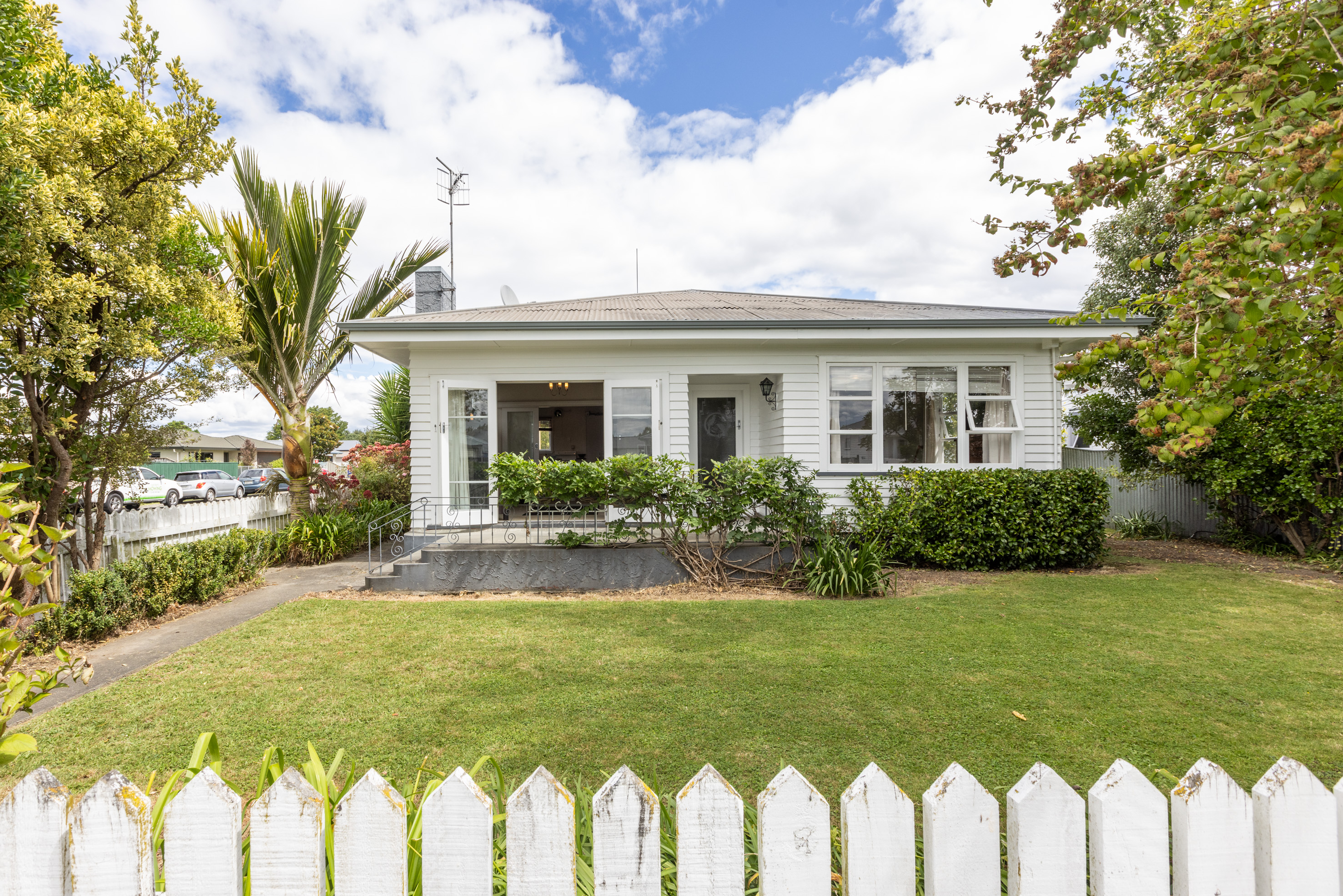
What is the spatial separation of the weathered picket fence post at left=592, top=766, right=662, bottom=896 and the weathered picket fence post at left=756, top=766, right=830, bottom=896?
202 millimetres

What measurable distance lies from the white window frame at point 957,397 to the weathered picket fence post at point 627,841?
27.8ft

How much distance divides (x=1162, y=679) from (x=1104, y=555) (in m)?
5.95

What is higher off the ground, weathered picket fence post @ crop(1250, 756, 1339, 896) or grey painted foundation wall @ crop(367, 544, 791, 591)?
weathered picket fence post @ crop(1250, 756, 1339, 896)

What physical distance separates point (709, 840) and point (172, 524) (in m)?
8.63

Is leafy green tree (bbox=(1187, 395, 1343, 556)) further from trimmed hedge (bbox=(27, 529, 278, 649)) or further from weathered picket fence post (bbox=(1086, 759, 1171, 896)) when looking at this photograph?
trimmed hedge (bbox=(27, 529, 278, 649))

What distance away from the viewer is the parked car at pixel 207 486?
24.4 metres

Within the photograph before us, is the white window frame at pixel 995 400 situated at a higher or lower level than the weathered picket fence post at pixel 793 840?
higher

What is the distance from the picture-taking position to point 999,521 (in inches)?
320

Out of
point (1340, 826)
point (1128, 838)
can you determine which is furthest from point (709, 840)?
point (1340, 826)

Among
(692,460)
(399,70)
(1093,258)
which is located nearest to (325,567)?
(692,460)

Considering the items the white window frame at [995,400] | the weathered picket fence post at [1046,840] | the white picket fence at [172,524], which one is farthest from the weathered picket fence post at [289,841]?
the white window frame at [995,400]

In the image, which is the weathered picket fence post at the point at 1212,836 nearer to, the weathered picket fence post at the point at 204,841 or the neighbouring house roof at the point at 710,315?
the weathered picket fence post at the point at 204,841

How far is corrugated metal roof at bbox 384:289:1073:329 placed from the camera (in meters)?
8.93

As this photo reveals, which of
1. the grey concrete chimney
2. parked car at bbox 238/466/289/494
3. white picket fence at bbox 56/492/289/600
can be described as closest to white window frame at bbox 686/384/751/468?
the grey concrete chimney
